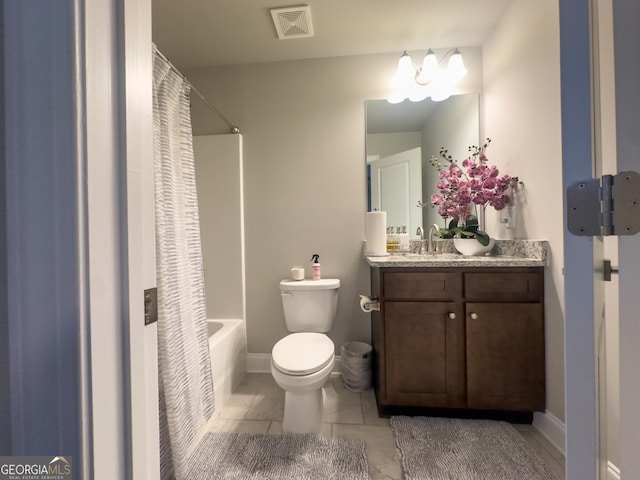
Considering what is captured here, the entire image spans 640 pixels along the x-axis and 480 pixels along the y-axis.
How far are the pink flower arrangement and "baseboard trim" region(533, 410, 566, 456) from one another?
1116 millimetres

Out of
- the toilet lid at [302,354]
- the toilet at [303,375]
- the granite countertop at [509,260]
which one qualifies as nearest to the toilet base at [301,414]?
the toilet at [303,375]

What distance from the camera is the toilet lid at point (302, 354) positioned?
132cm

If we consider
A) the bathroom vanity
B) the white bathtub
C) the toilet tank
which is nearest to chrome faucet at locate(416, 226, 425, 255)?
the bathroom vanity

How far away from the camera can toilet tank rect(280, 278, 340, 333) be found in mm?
1869

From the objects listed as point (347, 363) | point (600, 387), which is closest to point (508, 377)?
point (347, 363)

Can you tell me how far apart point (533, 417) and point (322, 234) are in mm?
1615

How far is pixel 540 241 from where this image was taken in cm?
142

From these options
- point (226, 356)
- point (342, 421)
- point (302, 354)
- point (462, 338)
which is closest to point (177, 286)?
point (302, 354)

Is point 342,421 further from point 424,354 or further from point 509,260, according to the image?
point 509,260

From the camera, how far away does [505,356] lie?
1.42 metres

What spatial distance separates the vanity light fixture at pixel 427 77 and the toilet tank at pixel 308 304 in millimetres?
1456

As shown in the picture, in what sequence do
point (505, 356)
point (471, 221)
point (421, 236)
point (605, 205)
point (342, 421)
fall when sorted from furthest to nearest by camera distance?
1. point (421, 236)
2. point (471, 221)
3. point (342, 421)
4. point (505, 356)
5. point (605, 205)

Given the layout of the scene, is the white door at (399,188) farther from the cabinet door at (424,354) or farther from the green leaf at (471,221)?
the cabinet door at (424,354)

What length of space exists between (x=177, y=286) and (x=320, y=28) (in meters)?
1.76
